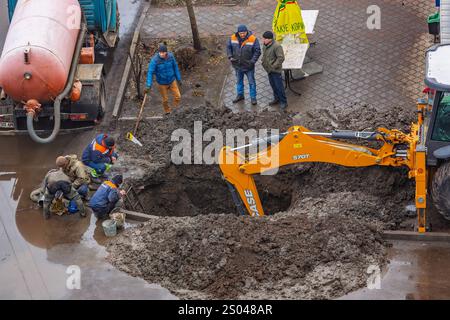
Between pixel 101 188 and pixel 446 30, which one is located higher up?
pixel 446 30

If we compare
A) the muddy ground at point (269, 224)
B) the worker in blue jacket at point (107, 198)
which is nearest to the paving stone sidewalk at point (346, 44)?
the muddy ground at point (269, 224)

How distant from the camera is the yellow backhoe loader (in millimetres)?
12562

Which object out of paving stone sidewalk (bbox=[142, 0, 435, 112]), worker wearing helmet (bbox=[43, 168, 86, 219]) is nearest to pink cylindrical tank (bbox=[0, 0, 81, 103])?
worker wearing helmet (bbox=[43, 168, 86, 219])

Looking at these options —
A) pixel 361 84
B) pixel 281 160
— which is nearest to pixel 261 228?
pixel 281 160

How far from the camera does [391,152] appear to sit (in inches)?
531

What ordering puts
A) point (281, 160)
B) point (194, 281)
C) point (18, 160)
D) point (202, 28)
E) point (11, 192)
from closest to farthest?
point (194, 281) < point (281, 160) < point (11, 192) < point (18, 160) < point (202, 28)

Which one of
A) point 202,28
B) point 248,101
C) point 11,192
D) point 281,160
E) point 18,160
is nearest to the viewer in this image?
point 281,160

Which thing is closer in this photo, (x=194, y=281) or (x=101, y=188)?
(x=194, y=281)

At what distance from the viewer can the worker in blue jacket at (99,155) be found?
49.0ft

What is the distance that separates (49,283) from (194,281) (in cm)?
218

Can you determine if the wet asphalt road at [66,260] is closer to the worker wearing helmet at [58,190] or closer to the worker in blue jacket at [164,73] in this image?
the worker wearing helmet at [58,190]

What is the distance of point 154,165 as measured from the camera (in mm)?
15680

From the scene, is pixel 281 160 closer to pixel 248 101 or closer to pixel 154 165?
pixel 154 165

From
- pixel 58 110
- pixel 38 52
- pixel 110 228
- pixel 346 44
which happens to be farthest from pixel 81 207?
pixel 346 44
